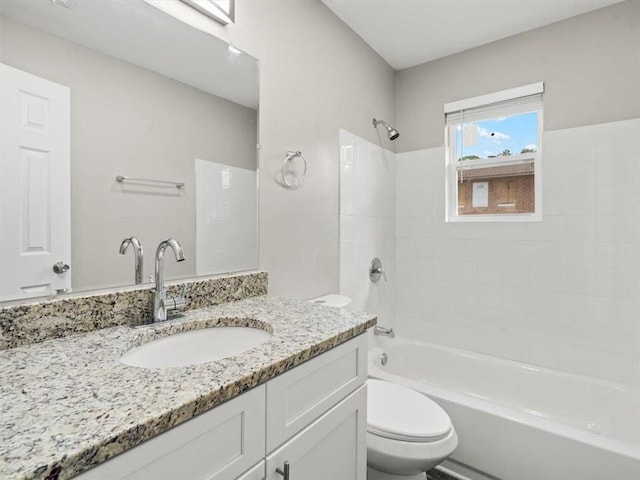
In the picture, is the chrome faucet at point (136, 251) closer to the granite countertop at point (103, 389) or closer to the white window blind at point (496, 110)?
the granite countertop at point (103, 389)

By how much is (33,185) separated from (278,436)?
0.90 meters

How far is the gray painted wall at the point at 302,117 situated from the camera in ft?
5.24

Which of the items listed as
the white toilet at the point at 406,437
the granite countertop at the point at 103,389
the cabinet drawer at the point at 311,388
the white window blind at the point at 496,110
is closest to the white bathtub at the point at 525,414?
the white toilet at the point at 406,437

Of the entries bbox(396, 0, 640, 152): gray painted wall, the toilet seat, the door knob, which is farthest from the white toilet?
bbox(396, 0, 640, 152): gray painted wall

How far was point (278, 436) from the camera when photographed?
2.62 feet

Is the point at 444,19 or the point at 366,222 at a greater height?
the point at 444,19

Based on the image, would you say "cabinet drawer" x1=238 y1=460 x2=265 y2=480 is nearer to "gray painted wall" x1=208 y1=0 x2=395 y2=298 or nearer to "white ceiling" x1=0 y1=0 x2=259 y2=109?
"gray painted wall" x1=208 y1=0 x2=395 y2=298

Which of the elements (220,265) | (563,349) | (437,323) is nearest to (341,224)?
(220,265)

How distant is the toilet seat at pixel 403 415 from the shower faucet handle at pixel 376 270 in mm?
827

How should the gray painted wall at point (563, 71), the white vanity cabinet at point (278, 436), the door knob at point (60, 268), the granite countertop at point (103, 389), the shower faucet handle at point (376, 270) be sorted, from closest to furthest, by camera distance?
the granite countertop at point (103, 389) < the white vanity cabinet at point (278, 436) < the door knob at point (60, 268) < the gray painted wall at point (563, 71) < the shower faucet handle at point (376, 270)

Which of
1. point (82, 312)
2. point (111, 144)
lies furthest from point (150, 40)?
point (82, 312)

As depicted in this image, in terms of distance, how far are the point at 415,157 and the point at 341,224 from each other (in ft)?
3.28

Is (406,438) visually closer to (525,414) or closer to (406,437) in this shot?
(406,437)

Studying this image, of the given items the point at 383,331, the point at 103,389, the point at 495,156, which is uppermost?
the point at 495,156
